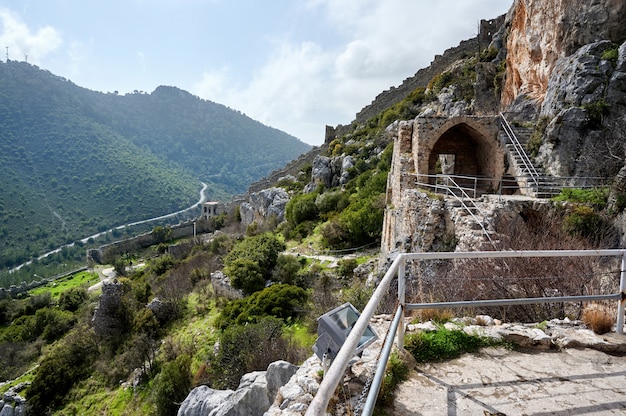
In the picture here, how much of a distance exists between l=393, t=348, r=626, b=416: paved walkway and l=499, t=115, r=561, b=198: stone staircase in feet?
25.6

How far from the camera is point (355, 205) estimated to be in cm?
2159

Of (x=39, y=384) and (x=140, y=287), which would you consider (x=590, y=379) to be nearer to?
(x=39, y=384)

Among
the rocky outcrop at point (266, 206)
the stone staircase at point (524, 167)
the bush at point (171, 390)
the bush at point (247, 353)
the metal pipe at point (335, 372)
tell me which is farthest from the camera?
the rocky outcrop at point (266, 206)

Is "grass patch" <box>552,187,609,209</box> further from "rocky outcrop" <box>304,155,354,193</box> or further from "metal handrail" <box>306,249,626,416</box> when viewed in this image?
"rocky outcrop" <box>304,155,354,193</box>

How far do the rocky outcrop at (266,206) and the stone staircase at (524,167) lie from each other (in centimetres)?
2190

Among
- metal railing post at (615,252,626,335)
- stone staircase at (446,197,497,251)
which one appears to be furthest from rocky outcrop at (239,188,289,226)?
metal railing post at (615,252,626,335)

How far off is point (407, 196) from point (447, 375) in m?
9.41

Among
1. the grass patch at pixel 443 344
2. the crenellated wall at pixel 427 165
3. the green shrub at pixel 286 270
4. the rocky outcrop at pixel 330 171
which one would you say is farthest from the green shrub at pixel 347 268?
the rocky outcrop at pixel 330 171

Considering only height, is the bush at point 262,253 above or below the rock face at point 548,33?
below

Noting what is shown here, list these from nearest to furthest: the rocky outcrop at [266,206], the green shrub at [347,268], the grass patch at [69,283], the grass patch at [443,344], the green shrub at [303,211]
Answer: the grass patch at [443,344]
the green shrub at [347,268]
the green shrub at [303,211]
the rocky outcrop at [266,206]
the grass patch at [69,283]

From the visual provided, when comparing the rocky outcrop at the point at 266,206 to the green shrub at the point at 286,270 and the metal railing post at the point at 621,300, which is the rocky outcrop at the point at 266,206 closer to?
Result: the green shrub at the point at 286,270

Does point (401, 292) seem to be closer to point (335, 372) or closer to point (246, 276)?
point (335, 372)

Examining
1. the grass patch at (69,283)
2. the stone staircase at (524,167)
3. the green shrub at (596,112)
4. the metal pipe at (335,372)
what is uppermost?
the green shrub at (596,112)

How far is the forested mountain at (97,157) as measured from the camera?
222ft
